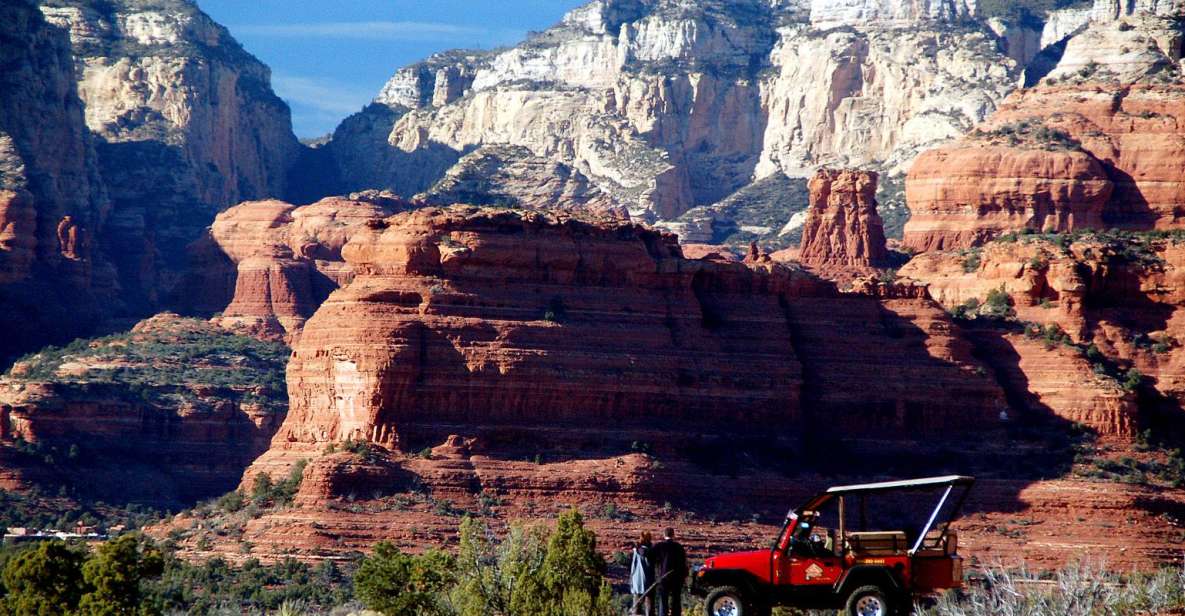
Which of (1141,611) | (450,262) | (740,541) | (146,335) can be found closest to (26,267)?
(146,335)

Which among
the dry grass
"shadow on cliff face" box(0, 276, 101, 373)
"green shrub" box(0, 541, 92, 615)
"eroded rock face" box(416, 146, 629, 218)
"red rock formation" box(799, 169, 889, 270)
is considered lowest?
"green shrub" box(0, 541, 92, 615)

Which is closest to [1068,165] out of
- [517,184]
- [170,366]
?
[170,366]

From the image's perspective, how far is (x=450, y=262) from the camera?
94562 mm

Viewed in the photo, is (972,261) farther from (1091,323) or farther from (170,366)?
(170,366)

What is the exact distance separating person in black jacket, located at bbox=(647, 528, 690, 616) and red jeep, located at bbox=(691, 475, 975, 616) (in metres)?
0.71

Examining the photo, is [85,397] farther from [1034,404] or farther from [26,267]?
[1034,404]

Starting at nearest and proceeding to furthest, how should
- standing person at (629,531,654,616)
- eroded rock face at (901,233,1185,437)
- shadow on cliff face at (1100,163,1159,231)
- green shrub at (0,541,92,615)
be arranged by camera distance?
standing person at (629,531,654,616)
green shrub at (0,541,92,615)
eroded rock face at (901,233,1185,437)
shadow on cliff face at (1100,163,1159,231)

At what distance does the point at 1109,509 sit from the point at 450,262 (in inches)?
929

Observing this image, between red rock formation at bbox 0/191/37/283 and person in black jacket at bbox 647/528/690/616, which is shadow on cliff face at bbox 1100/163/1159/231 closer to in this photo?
red rock formation at bbox 0/191/37/283

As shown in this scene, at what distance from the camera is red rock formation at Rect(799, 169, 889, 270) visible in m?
131

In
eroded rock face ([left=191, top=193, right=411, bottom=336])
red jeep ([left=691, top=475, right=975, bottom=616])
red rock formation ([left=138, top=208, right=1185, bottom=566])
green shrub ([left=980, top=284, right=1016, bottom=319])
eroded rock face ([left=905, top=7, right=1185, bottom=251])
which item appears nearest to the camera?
red jeep ([left=691, top=475, right=975, bottom=616])

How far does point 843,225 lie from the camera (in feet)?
435

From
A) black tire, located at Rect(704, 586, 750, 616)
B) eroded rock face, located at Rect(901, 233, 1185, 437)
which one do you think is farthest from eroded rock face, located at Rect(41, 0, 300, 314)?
black tire, located at Rect(704, 586, 750, 616)

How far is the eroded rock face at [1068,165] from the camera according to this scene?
415ft
